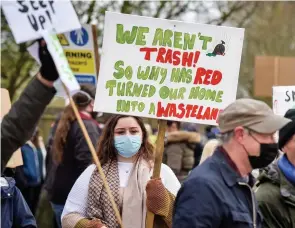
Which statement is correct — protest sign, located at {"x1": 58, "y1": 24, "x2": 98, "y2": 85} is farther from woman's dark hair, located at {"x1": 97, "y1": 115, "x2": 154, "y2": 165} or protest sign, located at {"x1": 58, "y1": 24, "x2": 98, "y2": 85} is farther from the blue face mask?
the blue face mask

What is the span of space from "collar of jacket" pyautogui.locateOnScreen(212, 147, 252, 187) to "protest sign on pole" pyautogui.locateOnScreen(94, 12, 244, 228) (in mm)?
917

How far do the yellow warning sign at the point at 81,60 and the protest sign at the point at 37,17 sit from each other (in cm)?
244

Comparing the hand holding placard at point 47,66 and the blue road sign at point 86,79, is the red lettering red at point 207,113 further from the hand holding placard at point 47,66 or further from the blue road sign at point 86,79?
the blue road sign at point 86,79

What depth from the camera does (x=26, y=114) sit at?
10.2 ft

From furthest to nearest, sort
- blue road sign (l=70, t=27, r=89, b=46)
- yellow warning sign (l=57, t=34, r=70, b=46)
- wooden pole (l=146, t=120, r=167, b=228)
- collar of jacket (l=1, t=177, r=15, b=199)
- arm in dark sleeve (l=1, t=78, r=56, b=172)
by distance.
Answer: blue road sign (l=70, t=27, r=89, b=46)
yellow warning sign (l=57, t=34, r=70, b=46)
wooden pole (l=146, t=120, r=167, b=228)
collar of jacket (l=1, t=177, r=15, b=199)
arm in dark sleeve (l=1, t=78, r=56, b=172)

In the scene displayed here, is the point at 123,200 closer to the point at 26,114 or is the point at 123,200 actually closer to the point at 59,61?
the point at 59,61

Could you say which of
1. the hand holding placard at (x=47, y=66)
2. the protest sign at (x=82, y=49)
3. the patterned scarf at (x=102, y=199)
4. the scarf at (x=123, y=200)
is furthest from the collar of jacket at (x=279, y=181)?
the protest sign at (x=82, y=49)

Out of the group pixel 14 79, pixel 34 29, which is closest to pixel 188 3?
pixel 14 79

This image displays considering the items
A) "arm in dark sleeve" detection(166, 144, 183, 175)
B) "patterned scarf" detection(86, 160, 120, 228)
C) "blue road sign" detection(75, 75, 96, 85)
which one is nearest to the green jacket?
"patterned scarf" detection(86, 160, 120, 228)

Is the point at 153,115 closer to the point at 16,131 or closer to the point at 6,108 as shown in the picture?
the point at 6,108

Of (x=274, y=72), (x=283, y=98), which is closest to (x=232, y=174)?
(x=283, y=98)

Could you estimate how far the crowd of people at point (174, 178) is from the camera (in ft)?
10.6

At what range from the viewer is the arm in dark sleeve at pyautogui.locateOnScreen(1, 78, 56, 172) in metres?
3.10

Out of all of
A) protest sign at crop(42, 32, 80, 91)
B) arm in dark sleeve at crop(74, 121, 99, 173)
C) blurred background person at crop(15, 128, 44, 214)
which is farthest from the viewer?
blurred background person at crop(15, 128, 44, 214)
